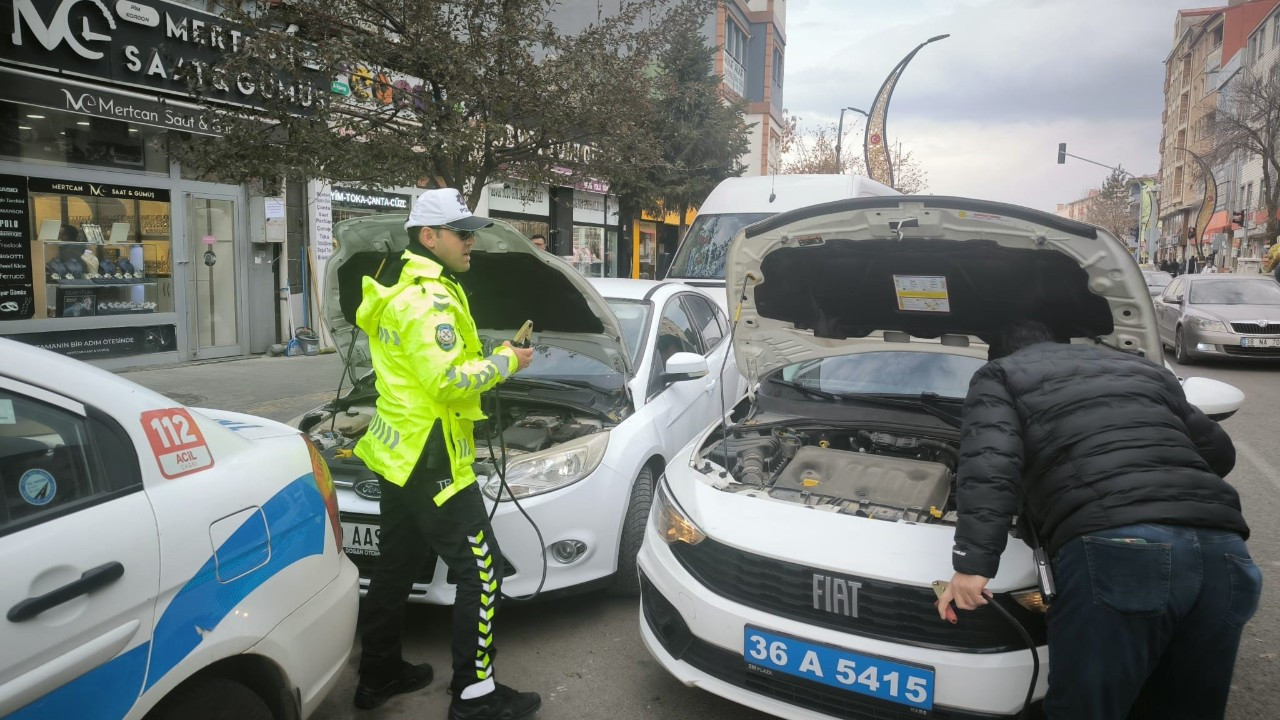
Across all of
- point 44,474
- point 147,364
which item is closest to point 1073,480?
point 44,474

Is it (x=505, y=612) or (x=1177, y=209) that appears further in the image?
(x=1177, y=209)

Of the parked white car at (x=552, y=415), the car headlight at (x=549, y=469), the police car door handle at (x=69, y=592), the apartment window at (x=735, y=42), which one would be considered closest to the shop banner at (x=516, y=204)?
the parked white car at (x=552, y=415)

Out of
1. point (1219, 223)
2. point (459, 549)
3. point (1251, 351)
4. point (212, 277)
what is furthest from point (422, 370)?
point (1219, 223)

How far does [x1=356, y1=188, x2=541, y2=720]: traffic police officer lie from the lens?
278 cm

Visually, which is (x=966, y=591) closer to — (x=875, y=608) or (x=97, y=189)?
(x=875, y=608)

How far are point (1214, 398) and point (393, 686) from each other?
328cm

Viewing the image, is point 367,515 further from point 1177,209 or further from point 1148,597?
point 1177,209

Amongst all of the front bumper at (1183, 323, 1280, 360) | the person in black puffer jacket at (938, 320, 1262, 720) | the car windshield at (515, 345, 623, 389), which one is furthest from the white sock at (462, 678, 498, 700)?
the front bumper at (1183, 323, 1280, 360)

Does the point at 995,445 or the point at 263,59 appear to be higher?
the point at 263,59

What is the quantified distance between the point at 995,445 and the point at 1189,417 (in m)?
0.66

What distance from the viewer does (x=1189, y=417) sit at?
2.39 m

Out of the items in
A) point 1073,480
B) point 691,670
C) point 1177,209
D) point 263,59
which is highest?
point 1177,209

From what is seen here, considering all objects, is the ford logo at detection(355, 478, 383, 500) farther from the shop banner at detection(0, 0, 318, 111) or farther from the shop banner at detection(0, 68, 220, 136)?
the shop banner at detection(0, 68, 220, 136)

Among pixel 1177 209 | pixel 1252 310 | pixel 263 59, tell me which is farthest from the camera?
pixel 1177 209
